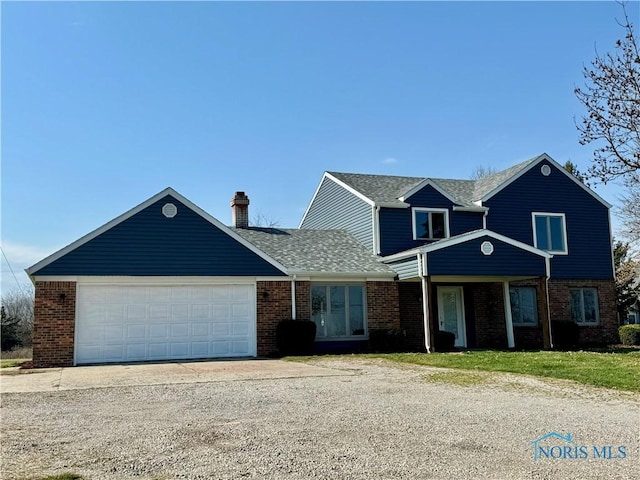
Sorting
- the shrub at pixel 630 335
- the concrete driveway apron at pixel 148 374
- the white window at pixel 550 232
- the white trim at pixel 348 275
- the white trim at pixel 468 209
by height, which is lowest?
the concrete driveway apron at pixel 148 374

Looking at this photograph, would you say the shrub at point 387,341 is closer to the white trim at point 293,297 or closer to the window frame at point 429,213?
the white trim at point 293,297

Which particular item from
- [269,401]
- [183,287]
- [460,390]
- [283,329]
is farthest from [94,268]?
[460,390]

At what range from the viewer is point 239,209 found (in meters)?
24.2

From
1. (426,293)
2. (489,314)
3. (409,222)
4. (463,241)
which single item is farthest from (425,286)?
(489,314)

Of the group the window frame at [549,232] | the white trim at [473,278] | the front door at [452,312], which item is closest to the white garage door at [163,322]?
the white trim at [473,278]

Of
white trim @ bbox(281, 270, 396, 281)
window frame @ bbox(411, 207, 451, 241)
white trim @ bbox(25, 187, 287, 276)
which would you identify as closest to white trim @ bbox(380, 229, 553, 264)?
white trim @ bbox(281, 270, 396, 281)

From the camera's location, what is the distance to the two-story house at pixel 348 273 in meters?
17.5

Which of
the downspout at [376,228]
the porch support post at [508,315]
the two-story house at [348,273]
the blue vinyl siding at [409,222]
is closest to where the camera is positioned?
the two-story house at [348,273]

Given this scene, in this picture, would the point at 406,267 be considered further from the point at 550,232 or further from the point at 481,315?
the point at 550,232

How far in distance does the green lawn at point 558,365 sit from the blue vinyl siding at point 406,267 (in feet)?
11.4

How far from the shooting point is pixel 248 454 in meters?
6.13

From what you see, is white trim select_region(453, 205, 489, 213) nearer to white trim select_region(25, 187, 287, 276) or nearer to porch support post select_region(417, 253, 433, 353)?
porch support post select_region(417, 253, 433, 353)

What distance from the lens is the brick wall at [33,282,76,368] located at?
55.0 ft

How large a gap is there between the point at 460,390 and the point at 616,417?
9.60 feet
